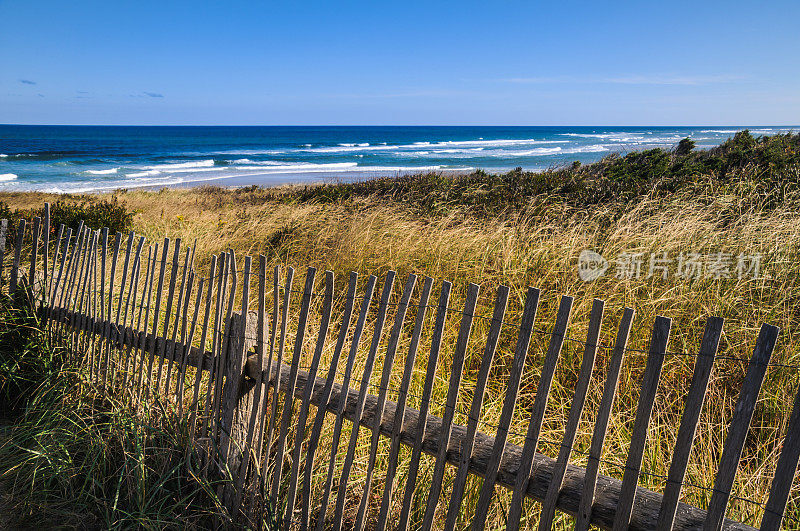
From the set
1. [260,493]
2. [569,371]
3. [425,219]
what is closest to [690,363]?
[569,371]

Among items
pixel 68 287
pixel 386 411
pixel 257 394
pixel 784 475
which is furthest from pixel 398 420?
pixel 68 287

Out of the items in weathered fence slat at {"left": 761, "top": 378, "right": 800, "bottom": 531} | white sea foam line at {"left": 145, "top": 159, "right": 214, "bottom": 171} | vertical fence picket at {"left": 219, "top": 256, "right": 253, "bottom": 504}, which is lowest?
white sea foam line at {"left": 145, "top": 159, "right": 214, "bottom": 171}

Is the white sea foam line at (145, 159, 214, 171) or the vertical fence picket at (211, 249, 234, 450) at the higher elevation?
the vertical fence picket at (211, 249, 234, 450)

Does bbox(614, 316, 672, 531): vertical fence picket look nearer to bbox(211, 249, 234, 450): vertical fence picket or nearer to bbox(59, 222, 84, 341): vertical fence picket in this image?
bbox(211, 249, 234, 450): vertical fence picket

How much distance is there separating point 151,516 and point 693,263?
4.26 m

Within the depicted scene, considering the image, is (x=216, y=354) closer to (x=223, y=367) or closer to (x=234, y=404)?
(x=223, y=367)

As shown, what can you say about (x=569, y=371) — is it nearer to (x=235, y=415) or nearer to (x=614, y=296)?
(x=614, y=296)

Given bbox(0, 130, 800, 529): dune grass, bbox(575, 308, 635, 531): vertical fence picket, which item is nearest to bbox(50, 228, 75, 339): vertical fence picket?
bbox(0, 130, 800, 529): dune grass

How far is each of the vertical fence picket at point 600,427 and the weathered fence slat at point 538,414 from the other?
6.1 inches

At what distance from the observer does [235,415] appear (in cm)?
246

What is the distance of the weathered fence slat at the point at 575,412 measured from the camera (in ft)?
4.85

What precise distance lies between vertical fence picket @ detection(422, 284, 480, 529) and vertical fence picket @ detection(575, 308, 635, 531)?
0.44m

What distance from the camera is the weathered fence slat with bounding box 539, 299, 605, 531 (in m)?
1.48

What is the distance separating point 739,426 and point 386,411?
1206mm
